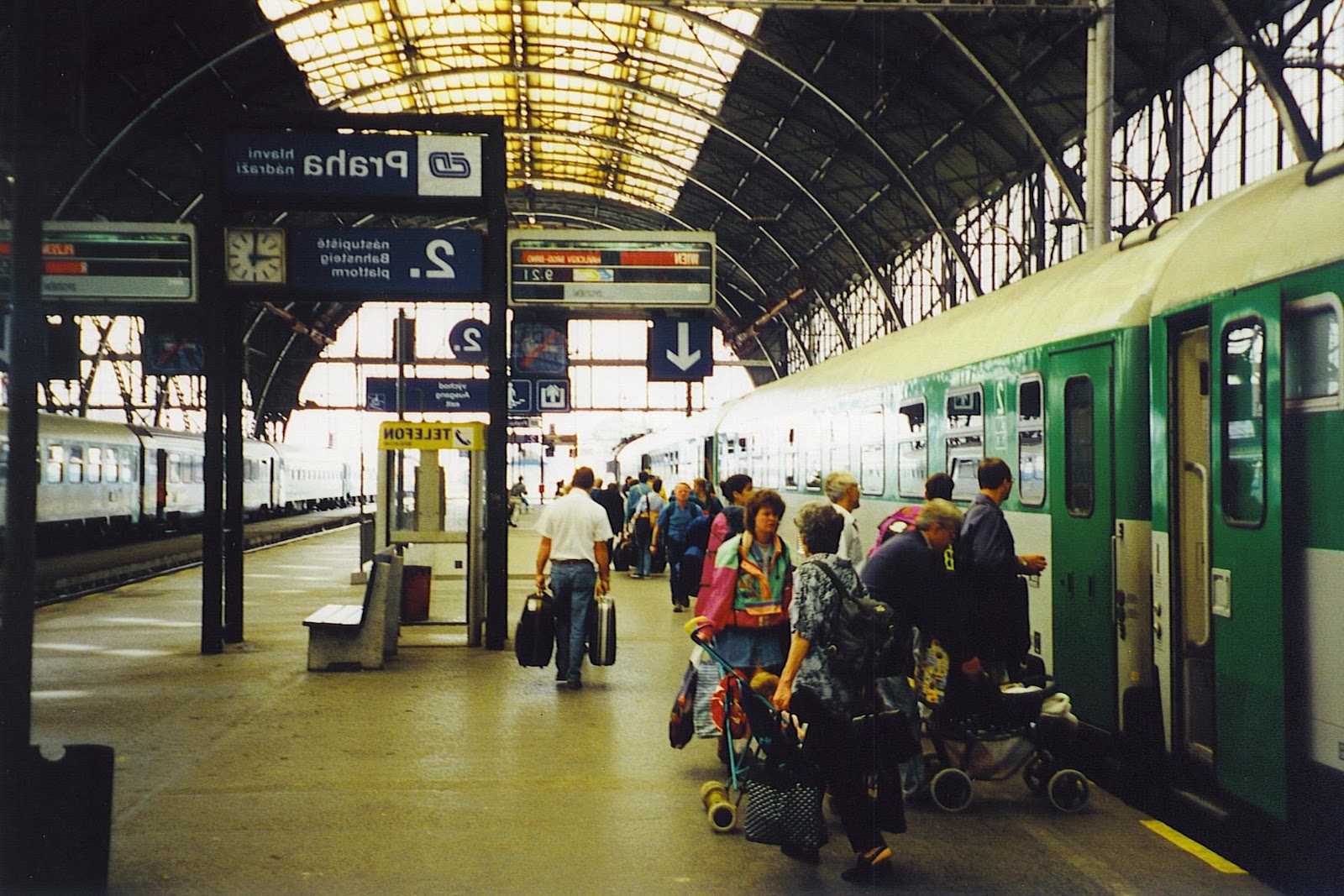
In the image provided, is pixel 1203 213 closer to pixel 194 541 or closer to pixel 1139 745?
pixel 1139 745

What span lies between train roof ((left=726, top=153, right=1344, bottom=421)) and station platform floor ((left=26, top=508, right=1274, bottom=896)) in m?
2.69

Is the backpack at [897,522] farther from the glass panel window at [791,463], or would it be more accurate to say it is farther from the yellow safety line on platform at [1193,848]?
the glass panel window at [791,463]

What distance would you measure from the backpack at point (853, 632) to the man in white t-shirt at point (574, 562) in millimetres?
4991

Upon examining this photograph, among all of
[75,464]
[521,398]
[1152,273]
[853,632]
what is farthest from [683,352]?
[75,464]

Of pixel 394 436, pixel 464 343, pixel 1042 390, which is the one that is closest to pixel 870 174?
pixel 464 343

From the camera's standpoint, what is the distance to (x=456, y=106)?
4359 centimetres

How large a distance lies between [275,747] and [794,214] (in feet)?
124

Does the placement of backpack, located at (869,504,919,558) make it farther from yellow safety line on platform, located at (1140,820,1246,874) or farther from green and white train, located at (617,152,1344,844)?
yellow safety line on platform, located at (1140,820,1246,874)

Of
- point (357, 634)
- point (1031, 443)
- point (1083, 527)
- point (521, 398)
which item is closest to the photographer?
point (1083, 527)

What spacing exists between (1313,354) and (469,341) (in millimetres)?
15233

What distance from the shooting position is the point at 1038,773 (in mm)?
6988

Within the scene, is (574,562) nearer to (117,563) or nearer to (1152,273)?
(1152,273)

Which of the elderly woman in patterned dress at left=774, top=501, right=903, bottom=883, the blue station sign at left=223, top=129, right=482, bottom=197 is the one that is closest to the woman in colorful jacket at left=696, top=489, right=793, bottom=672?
the elderly woman in patterned dress at left=774, top=501, right=903, bottom=883

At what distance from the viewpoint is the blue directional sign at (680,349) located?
14984 millimetres
